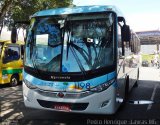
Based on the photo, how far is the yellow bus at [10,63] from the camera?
15.1 m

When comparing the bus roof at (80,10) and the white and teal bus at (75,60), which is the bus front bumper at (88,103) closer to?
the white and teal bus at (75,60)

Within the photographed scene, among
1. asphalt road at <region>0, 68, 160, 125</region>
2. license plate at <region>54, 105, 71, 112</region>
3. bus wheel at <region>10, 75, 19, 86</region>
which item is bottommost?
bus wheel at <region>10, 75, 19, 86</region>

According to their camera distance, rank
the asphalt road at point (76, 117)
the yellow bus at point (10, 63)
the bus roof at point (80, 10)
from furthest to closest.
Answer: the yellow bus at point (10, 63) → the asphalt road at point (76, 117) → the bus roof at point (80, 10)

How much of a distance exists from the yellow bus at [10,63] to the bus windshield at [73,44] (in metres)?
7.17

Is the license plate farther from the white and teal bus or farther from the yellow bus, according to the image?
the yellow bus

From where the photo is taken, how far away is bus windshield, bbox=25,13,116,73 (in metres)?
7.71

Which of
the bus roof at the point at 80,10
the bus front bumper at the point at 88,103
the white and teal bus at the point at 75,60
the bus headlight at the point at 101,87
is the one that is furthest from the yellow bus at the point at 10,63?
the bus headlight at the point at 101,87

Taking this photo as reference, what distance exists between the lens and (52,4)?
2559 cm

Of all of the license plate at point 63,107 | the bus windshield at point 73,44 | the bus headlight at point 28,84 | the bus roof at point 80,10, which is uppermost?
the bus roof at point 80,10

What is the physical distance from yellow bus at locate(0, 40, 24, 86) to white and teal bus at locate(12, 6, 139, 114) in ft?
23.3

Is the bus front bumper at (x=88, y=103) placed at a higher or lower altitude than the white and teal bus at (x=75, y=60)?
lower

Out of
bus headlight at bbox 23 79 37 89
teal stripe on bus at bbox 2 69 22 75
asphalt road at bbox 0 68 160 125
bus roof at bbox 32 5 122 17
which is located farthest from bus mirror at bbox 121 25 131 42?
teal stripe on bus at bbox 2 69 22 75

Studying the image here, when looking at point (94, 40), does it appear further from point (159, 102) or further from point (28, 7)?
point (28, 7)

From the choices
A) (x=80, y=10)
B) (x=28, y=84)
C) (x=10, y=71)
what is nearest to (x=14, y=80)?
(x=10, y=71)
